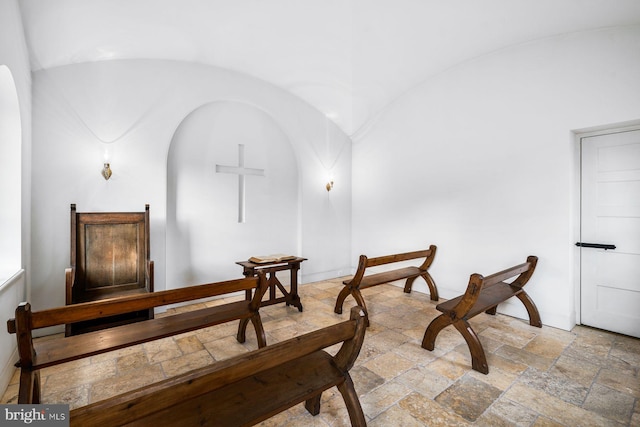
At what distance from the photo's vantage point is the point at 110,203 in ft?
10.3

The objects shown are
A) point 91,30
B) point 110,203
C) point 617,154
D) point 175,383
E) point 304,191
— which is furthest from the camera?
point 304,191

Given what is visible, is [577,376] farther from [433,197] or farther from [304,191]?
[304,191]

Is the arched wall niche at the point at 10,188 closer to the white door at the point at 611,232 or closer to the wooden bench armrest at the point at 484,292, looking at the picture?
the wooden bench armrest at the point at 484,292

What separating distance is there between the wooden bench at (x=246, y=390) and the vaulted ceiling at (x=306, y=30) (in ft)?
9.51

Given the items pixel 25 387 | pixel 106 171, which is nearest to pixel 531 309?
pixel 25 387

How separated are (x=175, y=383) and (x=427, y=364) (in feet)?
6.64

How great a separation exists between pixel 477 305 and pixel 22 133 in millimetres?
4217

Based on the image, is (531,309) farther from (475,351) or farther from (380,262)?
(380,262)

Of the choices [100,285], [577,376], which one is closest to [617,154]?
[577,376]

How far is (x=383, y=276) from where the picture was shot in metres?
3.48

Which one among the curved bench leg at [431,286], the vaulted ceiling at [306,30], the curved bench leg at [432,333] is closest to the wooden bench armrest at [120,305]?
the curved bench leg at [432,333]

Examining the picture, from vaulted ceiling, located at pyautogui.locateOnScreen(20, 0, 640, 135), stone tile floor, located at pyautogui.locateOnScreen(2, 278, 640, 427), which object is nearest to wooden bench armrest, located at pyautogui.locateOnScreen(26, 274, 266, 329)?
stone tile floor, located at pyautogui.locateOnScreen(2, 278, 640, 427)

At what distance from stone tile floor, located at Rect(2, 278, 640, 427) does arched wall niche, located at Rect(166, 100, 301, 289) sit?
4.05 feet

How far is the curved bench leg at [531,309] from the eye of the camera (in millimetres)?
3020
